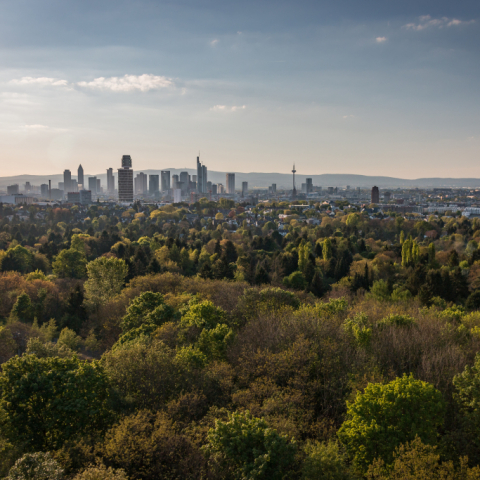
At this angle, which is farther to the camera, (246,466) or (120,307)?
(120,307)

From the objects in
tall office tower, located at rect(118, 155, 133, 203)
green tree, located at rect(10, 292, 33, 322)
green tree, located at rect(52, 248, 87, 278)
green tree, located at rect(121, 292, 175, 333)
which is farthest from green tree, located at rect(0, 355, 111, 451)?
tall office tower, located at rect(118, 155, 133, 203)

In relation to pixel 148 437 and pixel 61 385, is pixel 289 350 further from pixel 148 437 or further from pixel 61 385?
pixel 61 385

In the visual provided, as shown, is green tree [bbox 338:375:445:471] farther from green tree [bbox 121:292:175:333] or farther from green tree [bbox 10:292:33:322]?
green tree [bbox 10:292:33:322]

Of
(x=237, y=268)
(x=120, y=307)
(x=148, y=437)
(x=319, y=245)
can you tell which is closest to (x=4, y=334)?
(x=120, y=307)

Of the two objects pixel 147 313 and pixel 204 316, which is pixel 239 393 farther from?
pixel 147 313

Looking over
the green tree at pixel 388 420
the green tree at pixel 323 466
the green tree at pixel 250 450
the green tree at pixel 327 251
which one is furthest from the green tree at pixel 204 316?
the green tree at pixel 327 251

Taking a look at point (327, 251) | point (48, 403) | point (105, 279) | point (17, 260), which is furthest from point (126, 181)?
point (48, 403)
